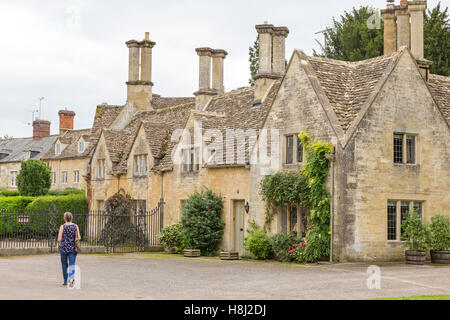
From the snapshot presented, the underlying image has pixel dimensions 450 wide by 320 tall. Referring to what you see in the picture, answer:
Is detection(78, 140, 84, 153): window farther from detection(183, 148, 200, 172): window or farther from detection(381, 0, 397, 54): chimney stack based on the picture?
detection(381, 0, 397, 54): chimney stack

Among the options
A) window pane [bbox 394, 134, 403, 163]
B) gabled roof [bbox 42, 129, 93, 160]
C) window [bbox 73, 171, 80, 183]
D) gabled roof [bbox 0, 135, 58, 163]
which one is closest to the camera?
window pane [bbox 394, 134, 403, 163]

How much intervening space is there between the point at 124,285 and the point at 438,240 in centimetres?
1210

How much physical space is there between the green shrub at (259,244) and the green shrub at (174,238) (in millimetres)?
4237

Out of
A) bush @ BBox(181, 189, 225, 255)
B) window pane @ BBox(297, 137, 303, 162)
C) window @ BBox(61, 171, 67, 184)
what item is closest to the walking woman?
window pane @ BBox(297, 137, 303, 162)

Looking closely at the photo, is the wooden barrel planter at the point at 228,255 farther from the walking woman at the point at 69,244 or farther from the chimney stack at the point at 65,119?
the chimney stack at the point at 65,119

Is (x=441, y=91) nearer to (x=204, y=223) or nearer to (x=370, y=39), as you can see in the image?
(x=204, y=223)

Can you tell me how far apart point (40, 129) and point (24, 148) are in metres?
3.03

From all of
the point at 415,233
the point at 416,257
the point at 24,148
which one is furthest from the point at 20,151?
the point at 416,257

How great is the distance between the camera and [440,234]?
72.6ft

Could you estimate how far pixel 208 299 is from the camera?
12680 mm

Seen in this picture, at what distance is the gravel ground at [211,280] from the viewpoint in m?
13.5

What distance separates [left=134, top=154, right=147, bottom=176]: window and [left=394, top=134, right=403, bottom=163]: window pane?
14.1 m

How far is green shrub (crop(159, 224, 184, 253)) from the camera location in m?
27.6
